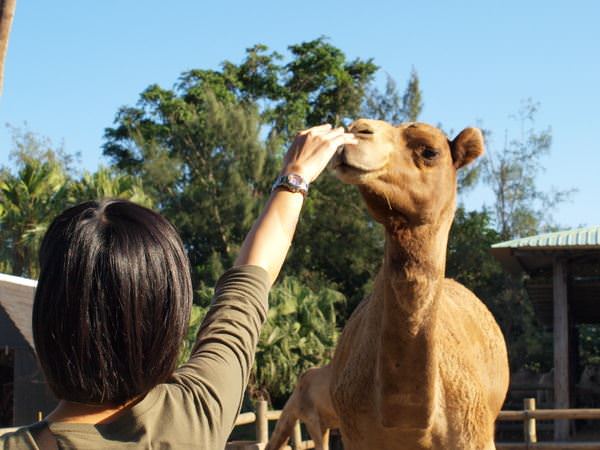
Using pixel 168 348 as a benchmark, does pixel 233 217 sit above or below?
above

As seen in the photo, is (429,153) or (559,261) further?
(559,261)

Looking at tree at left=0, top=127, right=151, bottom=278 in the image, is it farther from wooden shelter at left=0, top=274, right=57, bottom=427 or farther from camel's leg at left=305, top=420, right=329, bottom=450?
camel's leg at left=305, top=420, right=329, bottom=450

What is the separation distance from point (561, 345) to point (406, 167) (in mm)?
12578

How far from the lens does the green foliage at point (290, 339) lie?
20.4 m

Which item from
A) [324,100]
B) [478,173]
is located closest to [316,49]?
[324,100]

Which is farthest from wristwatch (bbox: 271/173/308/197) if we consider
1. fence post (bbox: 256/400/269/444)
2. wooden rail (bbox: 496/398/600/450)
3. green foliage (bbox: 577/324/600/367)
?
green foliage (bbox: 577/324/600/367)

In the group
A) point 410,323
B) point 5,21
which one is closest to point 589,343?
point 410,323

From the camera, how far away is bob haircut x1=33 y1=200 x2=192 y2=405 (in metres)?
1.51

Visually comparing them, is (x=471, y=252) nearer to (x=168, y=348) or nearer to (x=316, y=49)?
(x=316, y=49)

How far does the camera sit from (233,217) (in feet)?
99.8

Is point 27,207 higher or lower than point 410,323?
higher

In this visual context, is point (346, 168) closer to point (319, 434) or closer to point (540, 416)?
point (319, 434)

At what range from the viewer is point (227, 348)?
5.70ft

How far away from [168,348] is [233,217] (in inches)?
1137
